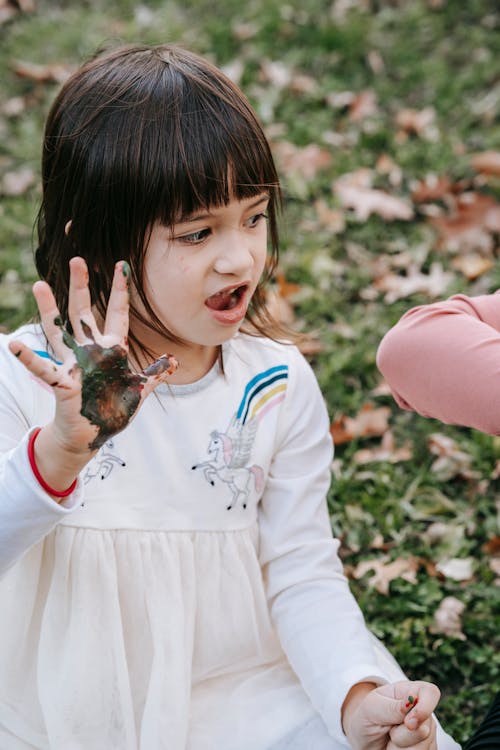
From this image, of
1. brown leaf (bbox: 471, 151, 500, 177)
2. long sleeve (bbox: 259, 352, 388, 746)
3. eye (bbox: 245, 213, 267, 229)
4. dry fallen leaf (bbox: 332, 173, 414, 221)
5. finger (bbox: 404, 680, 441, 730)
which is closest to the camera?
finger (bbox: 404, 680, 441, 730)

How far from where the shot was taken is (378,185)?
3.91 meters

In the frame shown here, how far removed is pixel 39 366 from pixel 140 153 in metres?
0.47

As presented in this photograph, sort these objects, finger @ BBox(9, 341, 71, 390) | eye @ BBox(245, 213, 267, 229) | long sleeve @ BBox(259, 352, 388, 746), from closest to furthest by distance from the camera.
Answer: finger @ BBox(9, 341, 71, 390) → eye @ BBox(245, 213, 267, 229) → long sleeve @ BBox(259, 352, 388, 746)

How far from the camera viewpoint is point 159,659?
72.1 inches

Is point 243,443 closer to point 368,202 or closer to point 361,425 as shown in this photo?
point 361,425

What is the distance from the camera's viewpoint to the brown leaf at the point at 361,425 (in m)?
3.00

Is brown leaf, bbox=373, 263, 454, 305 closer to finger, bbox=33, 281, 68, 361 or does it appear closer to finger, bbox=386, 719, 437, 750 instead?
finger, bbox=386, 719, 437, 750

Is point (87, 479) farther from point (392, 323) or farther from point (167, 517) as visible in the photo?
point (392, 323)

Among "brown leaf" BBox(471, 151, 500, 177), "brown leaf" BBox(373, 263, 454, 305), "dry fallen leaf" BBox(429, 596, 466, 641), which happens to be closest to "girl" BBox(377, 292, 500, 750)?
"dry fallen leaf" BBox(429, 596, 466, 641)

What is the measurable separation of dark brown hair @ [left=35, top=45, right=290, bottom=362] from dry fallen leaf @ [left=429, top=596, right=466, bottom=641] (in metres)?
1.14

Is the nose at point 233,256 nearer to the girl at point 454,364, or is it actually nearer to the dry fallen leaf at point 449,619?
the girl at point 454,364

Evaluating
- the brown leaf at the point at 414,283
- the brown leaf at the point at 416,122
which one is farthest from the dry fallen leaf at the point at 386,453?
the brown leaf at the point at 416,122

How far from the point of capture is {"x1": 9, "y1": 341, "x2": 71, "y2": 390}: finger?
141cm

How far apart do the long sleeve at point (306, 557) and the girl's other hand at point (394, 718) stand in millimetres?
101
